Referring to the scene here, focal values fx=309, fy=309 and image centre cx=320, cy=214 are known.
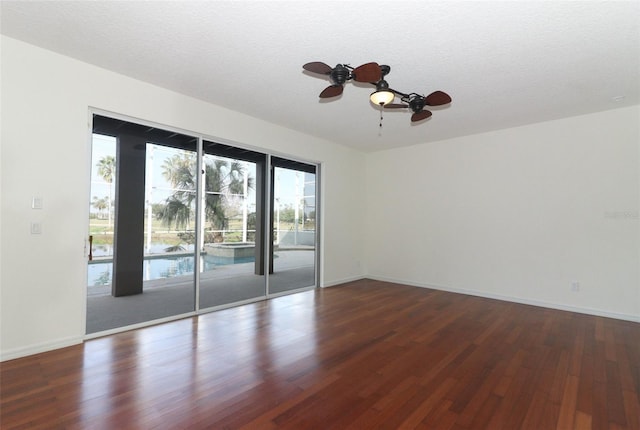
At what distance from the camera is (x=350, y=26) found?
245 cm

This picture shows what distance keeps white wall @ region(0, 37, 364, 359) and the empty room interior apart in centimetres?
2

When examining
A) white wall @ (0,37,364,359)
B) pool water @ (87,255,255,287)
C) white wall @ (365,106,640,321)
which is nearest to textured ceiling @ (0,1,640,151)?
white wall @ (0,37,364,359)

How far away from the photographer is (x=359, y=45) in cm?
270

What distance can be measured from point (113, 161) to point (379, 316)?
3677 millimetres

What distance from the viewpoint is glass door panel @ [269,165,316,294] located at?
5.27 meters

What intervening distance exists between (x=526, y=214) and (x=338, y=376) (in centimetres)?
405

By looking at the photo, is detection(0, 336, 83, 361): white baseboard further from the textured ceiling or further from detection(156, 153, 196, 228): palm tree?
the textured ceiling

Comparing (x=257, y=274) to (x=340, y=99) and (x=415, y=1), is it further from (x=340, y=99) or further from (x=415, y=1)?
(x=415, y=1)

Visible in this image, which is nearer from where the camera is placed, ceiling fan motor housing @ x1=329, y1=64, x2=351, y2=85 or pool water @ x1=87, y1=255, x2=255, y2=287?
ceiling fan motor housing @ x1=329, y1=64, x2=351, y2=85

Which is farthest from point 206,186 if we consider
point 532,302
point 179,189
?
point 532,302

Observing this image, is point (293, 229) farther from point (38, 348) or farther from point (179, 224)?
point (38, 348)

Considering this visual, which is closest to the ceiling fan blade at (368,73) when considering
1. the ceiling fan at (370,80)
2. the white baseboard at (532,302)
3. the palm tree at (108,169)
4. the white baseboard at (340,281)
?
the ceiling fan at (370,80)

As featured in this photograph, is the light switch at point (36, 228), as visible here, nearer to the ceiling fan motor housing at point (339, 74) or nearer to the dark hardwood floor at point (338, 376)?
the dark hardwood floor at point (338, 376)

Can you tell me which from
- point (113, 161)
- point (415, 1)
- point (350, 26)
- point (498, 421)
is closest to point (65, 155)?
point (113, 161)
